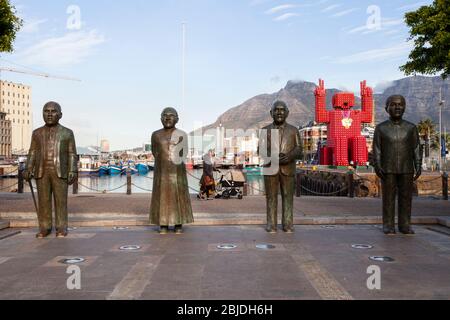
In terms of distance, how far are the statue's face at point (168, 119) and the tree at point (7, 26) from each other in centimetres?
1082

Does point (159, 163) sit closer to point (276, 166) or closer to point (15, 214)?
point (276, 166)

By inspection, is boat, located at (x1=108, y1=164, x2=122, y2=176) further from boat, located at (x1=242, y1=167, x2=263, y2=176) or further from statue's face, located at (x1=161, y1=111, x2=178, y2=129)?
statue's face, located at (x1=161, y1=111, x2=178, y2=129)

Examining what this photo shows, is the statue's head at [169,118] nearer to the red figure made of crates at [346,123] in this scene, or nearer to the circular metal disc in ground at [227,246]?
the circular metal disc in ground at [227,246]

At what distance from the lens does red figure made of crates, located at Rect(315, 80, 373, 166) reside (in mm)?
43438

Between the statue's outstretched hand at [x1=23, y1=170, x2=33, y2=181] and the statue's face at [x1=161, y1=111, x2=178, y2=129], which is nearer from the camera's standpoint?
the statue's outstretched hand at [x1=23, y1=170, x2=33, y2=181]

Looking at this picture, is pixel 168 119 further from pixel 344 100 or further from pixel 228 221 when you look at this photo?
pixel 344 100

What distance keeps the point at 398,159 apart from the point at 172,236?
4.39 metres

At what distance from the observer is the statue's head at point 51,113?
7.70m

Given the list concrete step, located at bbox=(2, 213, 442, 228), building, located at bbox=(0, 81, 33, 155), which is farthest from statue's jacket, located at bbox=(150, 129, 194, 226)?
building, located at bbox=(0, 81, 33, 155)

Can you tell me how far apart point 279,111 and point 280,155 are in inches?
32.7

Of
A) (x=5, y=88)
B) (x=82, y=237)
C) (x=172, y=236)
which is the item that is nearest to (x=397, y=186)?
(x=172, y=236)

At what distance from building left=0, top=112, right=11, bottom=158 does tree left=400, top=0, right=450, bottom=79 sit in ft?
398

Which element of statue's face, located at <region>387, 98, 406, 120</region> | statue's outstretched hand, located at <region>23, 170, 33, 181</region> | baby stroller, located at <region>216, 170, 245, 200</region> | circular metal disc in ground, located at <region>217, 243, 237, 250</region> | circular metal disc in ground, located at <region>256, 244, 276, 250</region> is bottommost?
circular metal disc in ground, located at <region>217, 243, 237, 250</region>

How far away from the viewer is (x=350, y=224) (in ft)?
31.2
